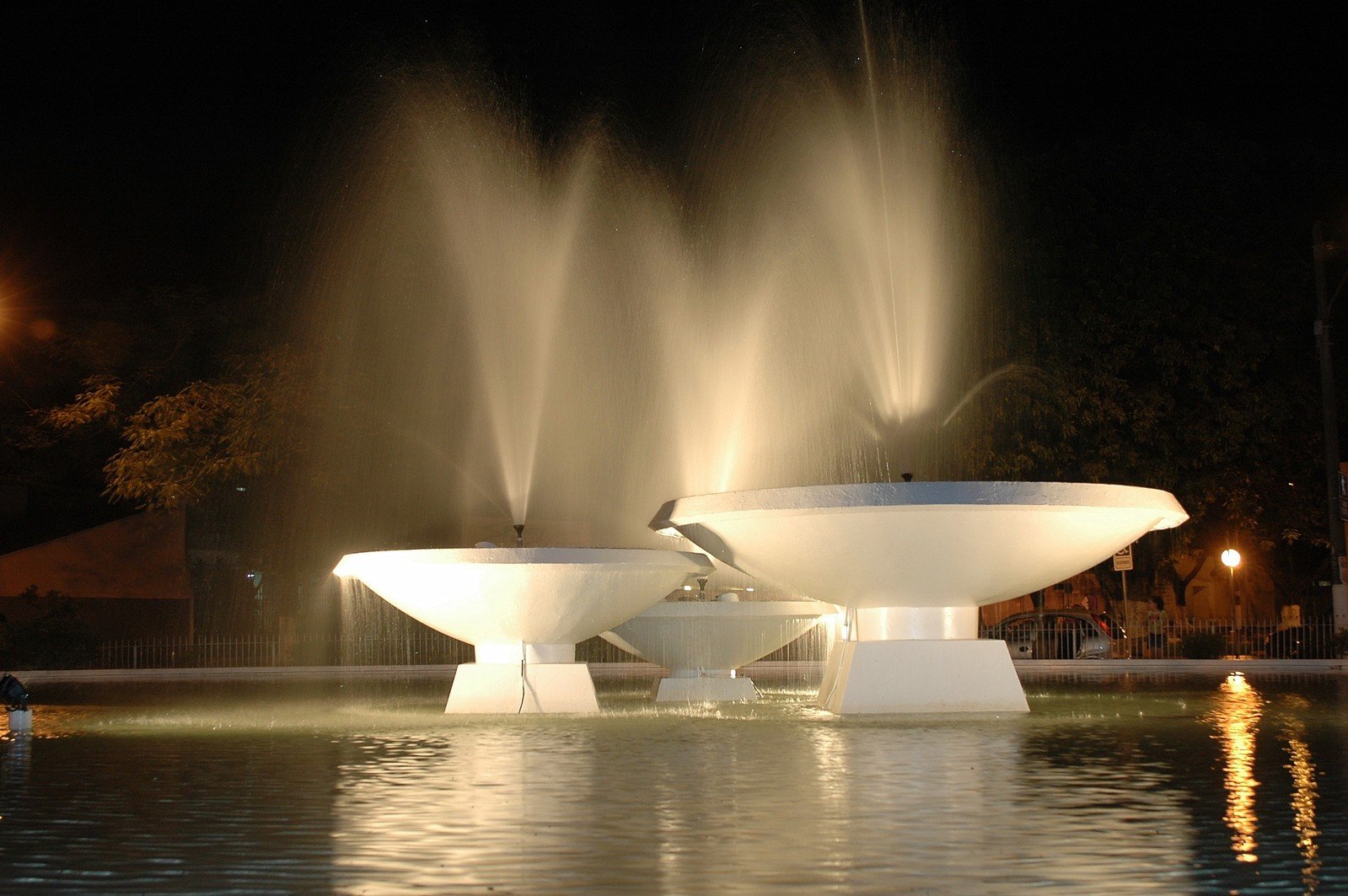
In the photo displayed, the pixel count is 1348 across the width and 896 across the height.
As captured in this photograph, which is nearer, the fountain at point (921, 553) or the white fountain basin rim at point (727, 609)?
the fountain at point (921, 553)

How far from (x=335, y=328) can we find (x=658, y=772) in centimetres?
2467

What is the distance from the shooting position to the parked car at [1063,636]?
30.9 metres

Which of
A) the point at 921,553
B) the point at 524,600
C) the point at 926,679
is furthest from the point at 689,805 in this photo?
the point at 524,600

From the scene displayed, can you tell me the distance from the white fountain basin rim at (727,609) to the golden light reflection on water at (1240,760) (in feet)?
15.0

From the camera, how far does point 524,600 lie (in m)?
14.7

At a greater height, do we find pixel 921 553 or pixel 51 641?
pixel 921 553

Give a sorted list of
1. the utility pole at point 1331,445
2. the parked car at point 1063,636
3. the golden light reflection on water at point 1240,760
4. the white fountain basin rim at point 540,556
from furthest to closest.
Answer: the parked car at point 1063,636 → the utility pole at point 1331,445 → the white fountain basin rim at point 540,556 → the golden light reflection on water at point 1240,760

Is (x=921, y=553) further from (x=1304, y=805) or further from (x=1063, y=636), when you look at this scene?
(x=1063, y=636)

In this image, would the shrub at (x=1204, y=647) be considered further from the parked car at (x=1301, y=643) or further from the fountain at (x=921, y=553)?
the fountain at (x=921, y=553)

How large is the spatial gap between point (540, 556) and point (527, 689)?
1.55 m

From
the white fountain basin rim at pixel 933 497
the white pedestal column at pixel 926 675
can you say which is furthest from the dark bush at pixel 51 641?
the white pedestal column at pixel 926 675

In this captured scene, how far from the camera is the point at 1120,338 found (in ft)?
106

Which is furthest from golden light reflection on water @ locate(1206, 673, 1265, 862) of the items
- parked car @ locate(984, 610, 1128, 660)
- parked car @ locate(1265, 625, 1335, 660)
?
parked car @ locate(984, 610, 1128, 660)

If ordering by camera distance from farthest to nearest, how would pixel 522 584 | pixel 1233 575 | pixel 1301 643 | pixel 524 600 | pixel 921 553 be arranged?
pixel 1233 575 → pixel 1301 643 → pixel 524 600 → pixel 522 584 → pixel 921 553
